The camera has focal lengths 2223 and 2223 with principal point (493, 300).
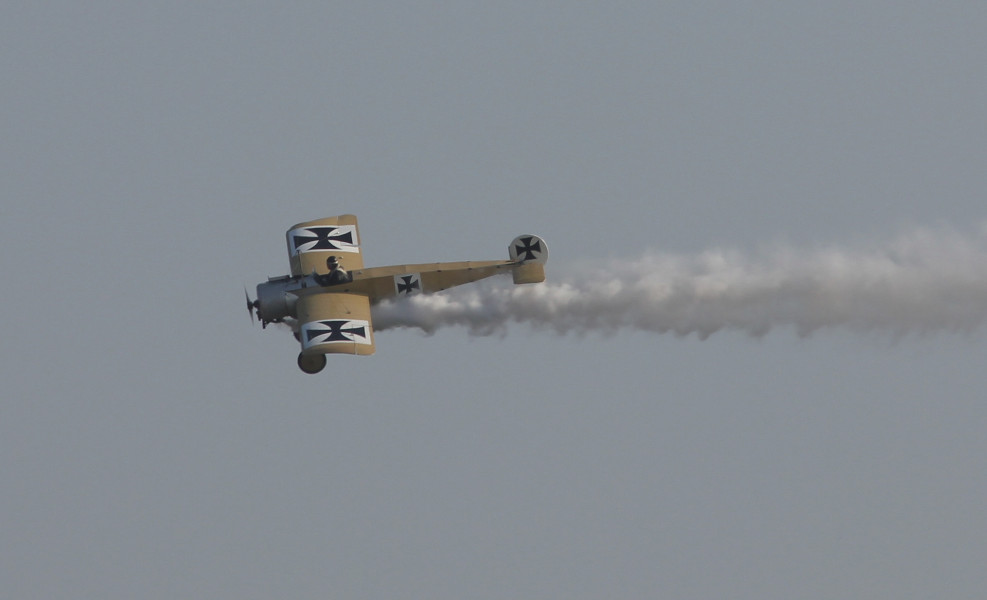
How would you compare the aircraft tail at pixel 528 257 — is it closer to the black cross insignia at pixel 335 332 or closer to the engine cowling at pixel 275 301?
the black cross insignia at pixel 335 332

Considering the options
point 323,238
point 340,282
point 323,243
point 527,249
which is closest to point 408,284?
point 340,282

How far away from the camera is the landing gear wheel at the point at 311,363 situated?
5197cm

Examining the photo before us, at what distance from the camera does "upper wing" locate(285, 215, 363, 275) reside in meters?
54.3

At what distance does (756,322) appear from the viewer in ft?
173

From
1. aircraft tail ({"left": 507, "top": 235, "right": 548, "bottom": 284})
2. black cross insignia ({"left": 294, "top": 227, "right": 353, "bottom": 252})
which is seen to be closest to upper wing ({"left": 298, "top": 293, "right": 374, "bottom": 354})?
black cross insignia ({"left": 294, "top": 227, "right": 353, "bottom": 252})

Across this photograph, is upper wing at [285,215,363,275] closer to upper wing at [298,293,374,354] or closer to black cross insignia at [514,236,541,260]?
upper wing at [298,293,374,354]

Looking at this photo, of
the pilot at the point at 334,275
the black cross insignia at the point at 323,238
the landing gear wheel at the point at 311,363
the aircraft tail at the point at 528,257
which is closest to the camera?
the landing gear wheel at the point at 311,363

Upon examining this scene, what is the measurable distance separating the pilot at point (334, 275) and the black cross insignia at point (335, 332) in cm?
143

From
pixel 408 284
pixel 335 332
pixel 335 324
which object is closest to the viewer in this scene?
pixel 335 332

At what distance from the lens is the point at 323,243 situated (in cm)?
5488

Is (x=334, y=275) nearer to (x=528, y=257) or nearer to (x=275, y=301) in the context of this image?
(x=275, y=301)

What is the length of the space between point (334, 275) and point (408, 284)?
1900mm

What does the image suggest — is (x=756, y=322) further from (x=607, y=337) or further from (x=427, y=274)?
(x=427, y=274)

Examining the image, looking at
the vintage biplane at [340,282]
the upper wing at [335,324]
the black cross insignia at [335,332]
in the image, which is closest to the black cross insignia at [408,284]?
the vintage biplane at [340,282]
